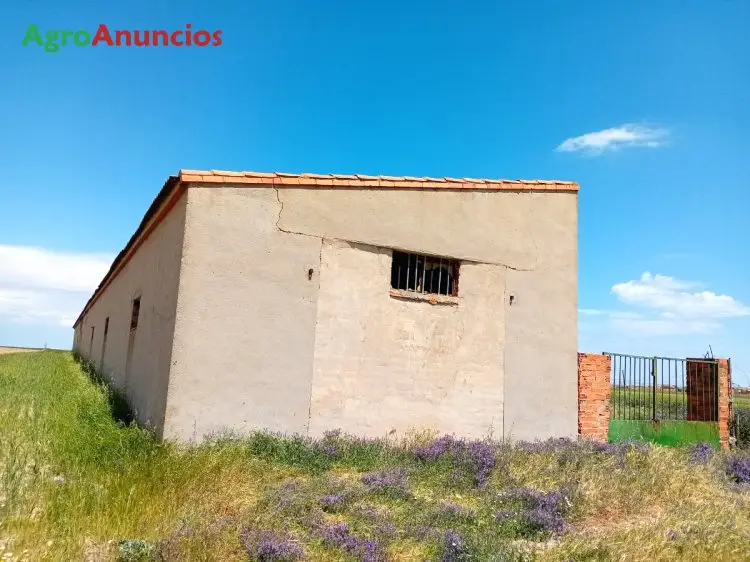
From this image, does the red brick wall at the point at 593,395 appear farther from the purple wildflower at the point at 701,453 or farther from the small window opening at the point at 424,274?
the small window opening at the point at 424,274

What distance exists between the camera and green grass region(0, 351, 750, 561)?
4.68 m

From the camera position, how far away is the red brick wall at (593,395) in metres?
10.4

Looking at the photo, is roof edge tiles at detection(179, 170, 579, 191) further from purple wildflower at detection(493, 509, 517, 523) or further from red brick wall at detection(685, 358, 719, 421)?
red brick wall at detection(685, 358, 719, 421)

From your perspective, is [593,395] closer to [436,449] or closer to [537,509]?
[436,449]

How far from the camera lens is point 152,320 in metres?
9.10

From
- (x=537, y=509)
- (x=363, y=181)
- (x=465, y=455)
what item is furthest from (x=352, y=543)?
(x=363, y=181)

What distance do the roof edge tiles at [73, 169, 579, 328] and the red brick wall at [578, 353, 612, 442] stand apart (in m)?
3.26

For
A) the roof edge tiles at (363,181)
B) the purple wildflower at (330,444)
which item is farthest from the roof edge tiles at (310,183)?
the purple wildflower at (330,444)

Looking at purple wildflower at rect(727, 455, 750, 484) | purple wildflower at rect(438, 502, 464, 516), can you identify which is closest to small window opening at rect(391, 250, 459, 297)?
purple wildflower at rect(438, 502, 464, 516)

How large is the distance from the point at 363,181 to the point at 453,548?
5.40 meters

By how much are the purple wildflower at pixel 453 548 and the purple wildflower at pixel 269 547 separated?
119 cm

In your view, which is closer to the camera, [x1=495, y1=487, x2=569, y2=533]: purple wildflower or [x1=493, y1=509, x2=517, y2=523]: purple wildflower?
[x1=495, y1=487, x2=569, y2=533]: purple wildflower

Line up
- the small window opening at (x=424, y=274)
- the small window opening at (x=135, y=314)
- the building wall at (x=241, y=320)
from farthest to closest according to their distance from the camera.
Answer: the small window opening at (x=135, y=314), the small window opening at (x=424, y=274), the building wall at (x=241, y=320)

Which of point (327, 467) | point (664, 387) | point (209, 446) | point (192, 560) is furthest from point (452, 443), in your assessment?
point (664, 387)
